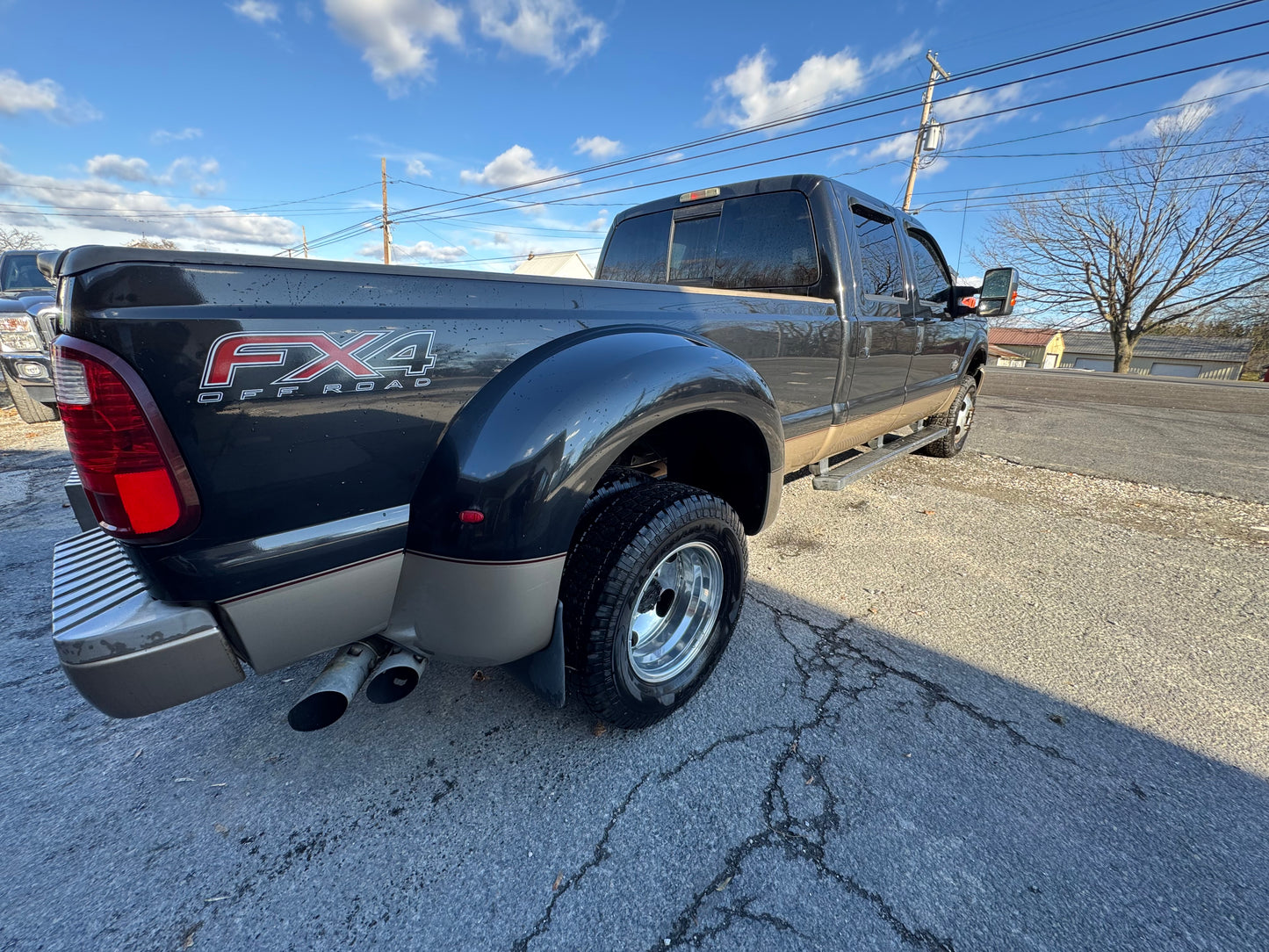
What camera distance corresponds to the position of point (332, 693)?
4.79 ft

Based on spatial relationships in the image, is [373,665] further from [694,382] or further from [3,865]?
[694,382]

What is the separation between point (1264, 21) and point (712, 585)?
1874 cm

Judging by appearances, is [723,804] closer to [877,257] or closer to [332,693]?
[332,693]

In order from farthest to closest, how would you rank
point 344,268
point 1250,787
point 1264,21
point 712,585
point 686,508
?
1. point 1264,21
2. point 712,585
3. point 686,508
4. point 1250,787
5. point 344,268

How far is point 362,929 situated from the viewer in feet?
4.60

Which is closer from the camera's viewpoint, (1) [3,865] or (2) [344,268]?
(2) [344,268]

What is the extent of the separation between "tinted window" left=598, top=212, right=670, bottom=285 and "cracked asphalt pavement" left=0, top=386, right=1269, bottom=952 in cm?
242

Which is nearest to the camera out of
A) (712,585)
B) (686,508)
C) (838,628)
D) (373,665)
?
(373,665)

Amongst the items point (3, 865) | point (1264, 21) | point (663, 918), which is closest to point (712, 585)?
point (663, 918)

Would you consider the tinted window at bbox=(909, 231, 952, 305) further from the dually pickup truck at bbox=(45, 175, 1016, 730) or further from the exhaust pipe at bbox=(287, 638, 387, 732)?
the exhaust pipe at bbox=(287, 638, 387, 732)

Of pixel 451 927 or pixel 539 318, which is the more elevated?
pixel 539 318

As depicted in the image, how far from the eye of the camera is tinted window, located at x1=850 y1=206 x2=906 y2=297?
3.30m

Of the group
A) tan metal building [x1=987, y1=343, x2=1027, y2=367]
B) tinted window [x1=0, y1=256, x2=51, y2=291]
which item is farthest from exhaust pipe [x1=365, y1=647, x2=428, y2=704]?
tan metal building [x1=987, y1=343, x2=1027, y2=367]

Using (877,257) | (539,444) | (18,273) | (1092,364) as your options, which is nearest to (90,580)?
(539,444)
